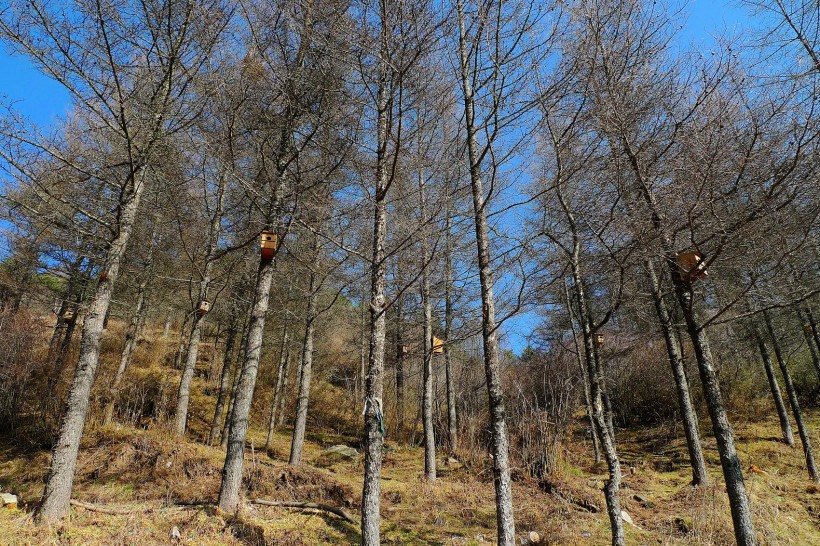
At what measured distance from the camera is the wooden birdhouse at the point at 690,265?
3.63 meters

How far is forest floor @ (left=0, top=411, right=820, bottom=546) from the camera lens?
4344 millimetres

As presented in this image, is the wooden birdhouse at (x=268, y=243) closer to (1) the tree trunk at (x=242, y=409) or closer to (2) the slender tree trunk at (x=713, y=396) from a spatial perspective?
(1) the tree trunk at (x=242, y=409)

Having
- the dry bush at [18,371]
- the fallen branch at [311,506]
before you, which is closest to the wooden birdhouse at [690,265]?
the fallen branch at [311,506]

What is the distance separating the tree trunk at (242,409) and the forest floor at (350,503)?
255mm

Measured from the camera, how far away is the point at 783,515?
19.0 ft

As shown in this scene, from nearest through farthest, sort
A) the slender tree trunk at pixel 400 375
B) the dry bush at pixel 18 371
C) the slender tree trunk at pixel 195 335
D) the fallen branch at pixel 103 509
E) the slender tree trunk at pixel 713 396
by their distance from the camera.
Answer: the slender tree trunk at pixel 713 396
the fallen branch at pixel 103 509
the slender tree trunk at pixel 195 335
the dry bush at pixel 18 371
the slender tree trunk at pixel 400 375

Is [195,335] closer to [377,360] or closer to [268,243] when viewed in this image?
[268,243]

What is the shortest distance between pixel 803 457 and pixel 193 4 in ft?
47.0

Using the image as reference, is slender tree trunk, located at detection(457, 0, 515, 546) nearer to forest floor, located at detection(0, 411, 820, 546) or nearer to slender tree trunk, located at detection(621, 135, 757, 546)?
slender tree trunk, located at detection(621, 135, 757, 546)

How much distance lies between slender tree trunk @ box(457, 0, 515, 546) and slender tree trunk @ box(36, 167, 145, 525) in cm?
417

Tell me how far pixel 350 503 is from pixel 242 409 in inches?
84.9

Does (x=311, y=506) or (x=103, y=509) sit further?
(x=311, y=506)

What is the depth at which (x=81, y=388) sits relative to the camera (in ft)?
15.5

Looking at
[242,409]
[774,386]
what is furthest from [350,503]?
[774,386]
